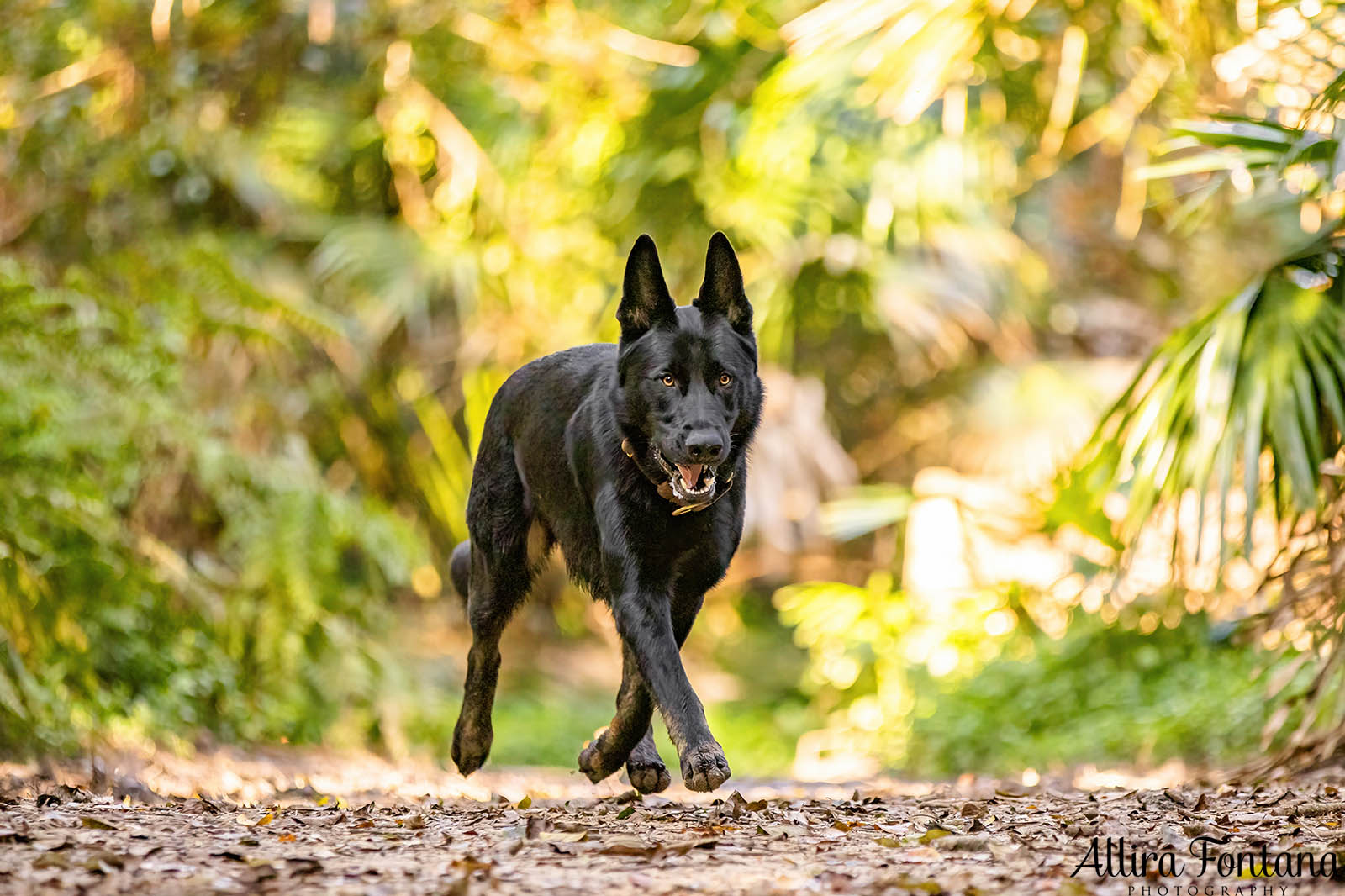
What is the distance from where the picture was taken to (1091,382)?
9.85 metres

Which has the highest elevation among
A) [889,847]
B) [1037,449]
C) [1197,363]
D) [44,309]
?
[1037,449]

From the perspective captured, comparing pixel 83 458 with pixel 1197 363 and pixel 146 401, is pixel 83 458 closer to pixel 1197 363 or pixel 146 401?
pixel 146 401

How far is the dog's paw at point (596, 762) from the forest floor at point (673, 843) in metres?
0.09

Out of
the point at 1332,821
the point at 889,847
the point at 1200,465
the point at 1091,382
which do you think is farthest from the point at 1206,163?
the point at 1091,382

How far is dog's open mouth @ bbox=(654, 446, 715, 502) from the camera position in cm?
346

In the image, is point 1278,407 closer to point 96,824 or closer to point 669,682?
point 669,682

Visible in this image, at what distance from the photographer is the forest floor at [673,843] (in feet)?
8.31

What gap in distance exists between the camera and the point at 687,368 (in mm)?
3596

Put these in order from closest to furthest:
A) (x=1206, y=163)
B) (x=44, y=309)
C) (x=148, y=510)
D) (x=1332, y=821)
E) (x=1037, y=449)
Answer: (x=1332, y=821) < (x=1206, y=163) < (x=44, y=309) < (x=148, y=510) < (x=1037, y=449)

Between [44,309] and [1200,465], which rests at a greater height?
[44,309]

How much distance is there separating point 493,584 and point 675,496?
115cm

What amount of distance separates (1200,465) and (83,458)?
5.10 metres

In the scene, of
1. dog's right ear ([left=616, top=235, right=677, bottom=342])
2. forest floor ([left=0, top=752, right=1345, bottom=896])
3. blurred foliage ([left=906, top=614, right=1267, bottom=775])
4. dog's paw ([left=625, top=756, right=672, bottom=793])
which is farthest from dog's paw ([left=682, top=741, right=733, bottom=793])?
blurred foliage ([left=906, top=614, right=1267, bottom=775])

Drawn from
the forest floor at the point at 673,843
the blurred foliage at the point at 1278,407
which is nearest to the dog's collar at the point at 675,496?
the forest floor at the point at 673,843
